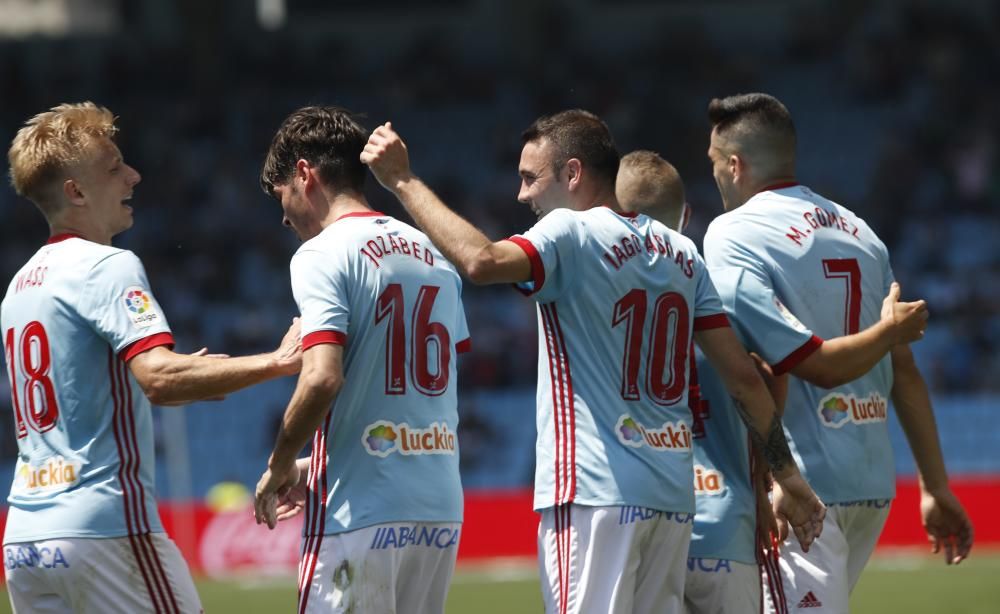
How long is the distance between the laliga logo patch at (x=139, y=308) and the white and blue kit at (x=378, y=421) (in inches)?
19.3

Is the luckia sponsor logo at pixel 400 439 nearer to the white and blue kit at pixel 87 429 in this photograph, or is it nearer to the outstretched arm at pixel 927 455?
the white and blue kit at pixel 87 429

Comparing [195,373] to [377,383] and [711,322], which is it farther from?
[711,322]

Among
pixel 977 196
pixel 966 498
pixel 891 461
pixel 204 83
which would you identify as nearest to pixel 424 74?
pixel 204 83

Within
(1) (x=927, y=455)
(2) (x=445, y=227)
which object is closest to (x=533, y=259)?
(2) (x=445, y=227)

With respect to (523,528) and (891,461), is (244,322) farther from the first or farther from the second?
(891,461)

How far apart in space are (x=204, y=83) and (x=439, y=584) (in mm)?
23407

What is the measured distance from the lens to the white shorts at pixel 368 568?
4.75 m

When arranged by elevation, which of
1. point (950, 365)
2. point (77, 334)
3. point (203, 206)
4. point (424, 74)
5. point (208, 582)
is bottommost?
point (208, 582)

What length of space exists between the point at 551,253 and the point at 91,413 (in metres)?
1.62

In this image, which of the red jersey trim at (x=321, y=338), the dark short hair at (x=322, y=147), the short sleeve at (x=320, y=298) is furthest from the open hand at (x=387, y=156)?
the red jersey trim at (x=321, y=338)

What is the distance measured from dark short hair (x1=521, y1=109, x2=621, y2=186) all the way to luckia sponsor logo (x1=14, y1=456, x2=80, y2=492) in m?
1.91

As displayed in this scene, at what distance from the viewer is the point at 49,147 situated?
5.17 m

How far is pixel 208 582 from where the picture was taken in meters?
16.8

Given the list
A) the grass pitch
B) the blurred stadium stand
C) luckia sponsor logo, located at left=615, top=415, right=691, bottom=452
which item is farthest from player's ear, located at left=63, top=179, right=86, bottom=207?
the blurred stadium stand
